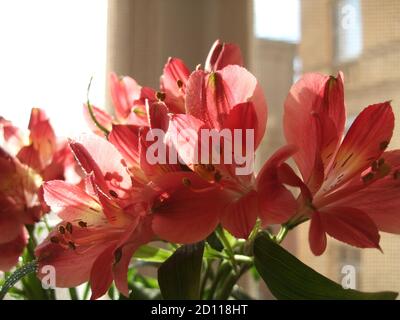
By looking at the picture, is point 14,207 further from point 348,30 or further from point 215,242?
point 348,30

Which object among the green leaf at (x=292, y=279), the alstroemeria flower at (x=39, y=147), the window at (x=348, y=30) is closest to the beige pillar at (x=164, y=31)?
the window at (x=348, y=30)

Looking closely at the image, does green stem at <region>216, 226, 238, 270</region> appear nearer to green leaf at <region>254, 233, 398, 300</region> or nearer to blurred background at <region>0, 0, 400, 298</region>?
green leaf at <region>254, 233, 398, 300</region>

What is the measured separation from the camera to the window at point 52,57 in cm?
85

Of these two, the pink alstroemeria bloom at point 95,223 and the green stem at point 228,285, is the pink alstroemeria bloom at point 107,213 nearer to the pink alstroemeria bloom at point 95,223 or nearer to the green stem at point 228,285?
the pink alstroemeria bloom at point 95,223

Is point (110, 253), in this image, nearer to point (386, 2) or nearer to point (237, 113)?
point (237, 113)

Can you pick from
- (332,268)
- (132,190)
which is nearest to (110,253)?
(132,190)

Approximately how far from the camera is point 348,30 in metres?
Result: 1.03

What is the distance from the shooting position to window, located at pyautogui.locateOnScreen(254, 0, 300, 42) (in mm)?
1086

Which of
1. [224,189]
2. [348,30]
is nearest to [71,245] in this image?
[224,189]

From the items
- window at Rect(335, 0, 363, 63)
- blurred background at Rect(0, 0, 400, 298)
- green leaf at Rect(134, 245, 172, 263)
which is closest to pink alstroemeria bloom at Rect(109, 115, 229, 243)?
green leaf at Rect(134, 245, 172, 263)

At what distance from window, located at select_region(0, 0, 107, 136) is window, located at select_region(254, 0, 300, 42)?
0.34 m

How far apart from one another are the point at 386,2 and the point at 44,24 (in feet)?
1.96

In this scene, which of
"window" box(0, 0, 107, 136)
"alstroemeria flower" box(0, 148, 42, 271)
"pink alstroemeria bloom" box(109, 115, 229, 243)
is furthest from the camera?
"window" box(0, 0, 107, 136)

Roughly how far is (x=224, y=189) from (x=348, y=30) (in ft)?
2.37
